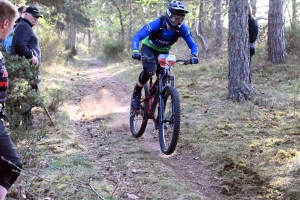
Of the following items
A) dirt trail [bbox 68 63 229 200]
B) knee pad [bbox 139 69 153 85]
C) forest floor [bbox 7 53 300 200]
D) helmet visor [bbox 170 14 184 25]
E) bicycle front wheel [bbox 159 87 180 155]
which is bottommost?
dirt trail [bbox 68 63 229 200]

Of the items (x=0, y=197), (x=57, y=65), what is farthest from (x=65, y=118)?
(x=57, y=65)

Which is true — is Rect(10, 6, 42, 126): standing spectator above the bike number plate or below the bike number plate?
above

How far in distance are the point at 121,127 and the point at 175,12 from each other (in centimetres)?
276

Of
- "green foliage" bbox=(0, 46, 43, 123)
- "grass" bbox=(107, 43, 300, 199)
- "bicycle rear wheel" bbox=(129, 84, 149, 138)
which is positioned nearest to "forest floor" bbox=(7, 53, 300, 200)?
"grass" bbox=(107, 43, 300, 199)

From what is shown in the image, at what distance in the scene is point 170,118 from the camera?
450 cm

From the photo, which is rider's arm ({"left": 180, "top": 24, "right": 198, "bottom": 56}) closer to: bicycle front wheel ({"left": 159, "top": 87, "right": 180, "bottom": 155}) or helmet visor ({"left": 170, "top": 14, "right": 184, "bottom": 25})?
helmet visor ({"left": 170, "top": 14, "right": 184, "bottom": 25})

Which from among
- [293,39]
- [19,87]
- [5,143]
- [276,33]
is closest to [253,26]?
[276,33]

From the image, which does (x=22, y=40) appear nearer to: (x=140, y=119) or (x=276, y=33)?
(x=140, y=119)

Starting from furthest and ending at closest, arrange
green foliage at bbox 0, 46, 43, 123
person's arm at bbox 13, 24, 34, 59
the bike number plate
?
1. person's arm at bbox 13, 24, 34, 59
2. green foliage at bbox 0, 46, 43, 123
3. the bike number plate

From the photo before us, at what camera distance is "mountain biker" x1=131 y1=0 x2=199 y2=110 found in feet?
15.3

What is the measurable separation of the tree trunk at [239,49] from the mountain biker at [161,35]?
96.1 inches

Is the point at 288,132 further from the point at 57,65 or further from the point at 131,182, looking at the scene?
the point at 57,65

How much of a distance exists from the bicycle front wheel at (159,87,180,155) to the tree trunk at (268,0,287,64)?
682cm

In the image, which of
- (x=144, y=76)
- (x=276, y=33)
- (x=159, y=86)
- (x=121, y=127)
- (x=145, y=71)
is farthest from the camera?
(x=276, y=33)
